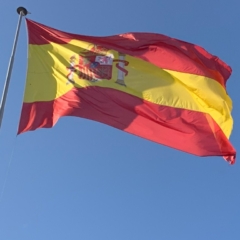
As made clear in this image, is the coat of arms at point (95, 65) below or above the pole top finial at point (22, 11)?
below

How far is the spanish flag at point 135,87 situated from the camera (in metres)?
15.1

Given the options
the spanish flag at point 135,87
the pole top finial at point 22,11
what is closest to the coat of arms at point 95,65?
the spanish flag at point 135,87

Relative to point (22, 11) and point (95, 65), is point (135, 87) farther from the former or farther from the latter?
point (22, 11)

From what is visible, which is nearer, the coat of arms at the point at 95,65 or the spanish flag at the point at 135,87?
the spanish flag at the point at 135,87

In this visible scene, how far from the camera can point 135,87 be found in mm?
16312

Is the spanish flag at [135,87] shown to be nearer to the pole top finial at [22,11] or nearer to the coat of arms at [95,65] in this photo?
the coat of arms at [95,65]

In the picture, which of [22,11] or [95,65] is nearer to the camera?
[22,11]

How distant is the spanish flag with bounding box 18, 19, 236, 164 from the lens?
595 inches

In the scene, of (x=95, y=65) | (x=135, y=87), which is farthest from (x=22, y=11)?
(x=135, y=87)

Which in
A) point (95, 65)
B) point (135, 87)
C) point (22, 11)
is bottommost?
point (135, 87)

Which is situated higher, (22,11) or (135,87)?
(22,11)

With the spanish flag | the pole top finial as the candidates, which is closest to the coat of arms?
the spanish flag

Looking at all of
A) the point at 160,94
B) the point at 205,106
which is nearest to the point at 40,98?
the point at 160,94

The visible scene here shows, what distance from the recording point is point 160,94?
54.0 feet
